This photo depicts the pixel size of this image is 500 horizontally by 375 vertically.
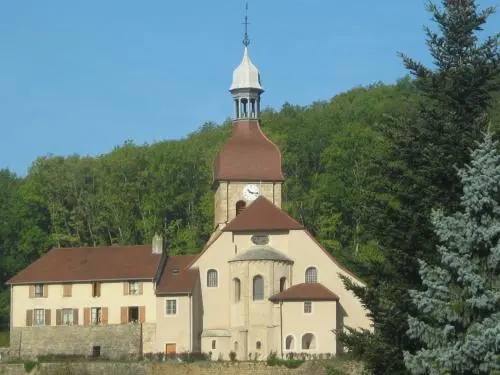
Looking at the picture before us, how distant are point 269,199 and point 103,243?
2430 cm

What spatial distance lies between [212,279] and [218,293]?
0.89 m

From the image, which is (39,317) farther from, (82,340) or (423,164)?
(423,164)

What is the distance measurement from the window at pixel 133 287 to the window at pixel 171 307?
220 cm

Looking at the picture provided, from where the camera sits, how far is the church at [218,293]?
67.6m

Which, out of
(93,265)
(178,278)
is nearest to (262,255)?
(178,278)

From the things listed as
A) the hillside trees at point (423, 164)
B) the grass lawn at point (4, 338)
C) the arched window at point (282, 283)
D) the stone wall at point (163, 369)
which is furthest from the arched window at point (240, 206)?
the hillside trees at point (423, 164)

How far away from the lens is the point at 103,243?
3760 inches

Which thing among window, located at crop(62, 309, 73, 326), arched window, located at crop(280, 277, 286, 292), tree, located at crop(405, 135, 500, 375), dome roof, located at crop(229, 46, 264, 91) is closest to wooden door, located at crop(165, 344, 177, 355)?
window, located at crop(62, 309, 73, 326)

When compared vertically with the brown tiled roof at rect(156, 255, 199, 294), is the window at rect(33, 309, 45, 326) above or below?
below

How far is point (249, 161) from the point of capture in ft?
246

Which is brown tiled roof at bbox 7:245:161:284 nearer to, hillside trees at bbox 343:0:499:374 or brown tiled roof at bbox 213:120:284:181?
brown tiled roof at bbox 213:120:284:181

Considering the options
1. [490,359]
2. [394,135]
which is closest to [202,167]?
[394,135]

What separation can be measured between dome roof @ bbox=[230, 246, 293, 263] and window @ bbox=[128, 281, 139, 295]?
19.6ft

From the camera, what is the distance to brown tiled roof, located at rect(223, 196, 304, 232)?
70062mm
